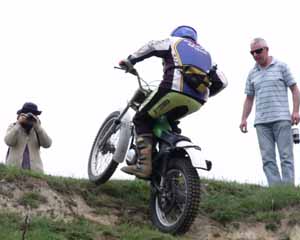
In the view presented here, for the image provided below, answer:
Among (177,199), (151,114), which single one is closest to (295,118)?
(151,114)

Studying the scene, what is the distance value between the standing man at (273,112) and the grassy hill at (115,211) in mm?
488

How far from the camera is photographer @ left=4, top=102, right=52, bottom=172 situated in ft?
31.0

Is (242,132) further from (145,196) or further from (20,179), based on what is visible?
(20,179)

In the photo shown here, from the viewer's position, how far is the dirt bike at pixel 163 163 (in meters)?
7.04

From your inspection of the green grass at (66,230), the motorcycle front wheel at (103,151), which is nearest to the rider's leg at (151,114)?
the motorcycle front wheel at (103,151)

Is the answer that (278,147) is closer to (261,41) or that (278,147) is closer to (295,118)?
(295,118)

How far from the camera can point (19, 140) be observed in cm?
948

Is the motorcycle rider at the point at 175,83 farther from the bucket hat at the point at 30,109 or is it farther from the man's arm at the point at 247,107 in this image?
the bucket hat at the point at 30,109

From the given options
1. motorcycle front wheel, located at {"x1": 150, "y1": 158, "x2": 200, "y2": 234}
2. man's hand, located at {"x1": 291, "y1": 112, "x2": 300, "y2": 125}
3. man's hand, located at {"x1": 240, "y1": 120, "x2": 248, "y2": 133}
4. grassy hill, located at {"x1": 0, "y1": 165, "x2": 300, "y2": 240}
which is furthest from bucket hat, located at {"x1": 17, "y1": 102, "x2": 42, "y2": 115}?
man's hand, located at {"x1": 291, "y1": 112, "x2": 300, "y2": 125}

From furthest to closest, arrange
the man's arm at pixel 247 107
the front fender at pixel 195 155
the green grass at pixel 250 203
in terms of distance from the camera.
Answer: the man's arm at pixel 247 107
the green grass at pixel 250 203
the front fender at pixel 195 155

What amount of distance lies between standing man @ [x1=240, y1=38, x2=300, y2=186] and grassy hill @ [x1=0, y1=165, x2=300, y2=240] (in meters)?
0.49

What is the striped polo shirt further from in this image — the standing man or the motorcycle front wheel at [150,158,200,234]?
the motorcycle front wheel at [150,158,200,234]

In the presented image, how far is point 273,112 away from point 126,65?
2.47 m

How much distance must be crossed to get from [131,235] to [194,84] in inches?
71.9
